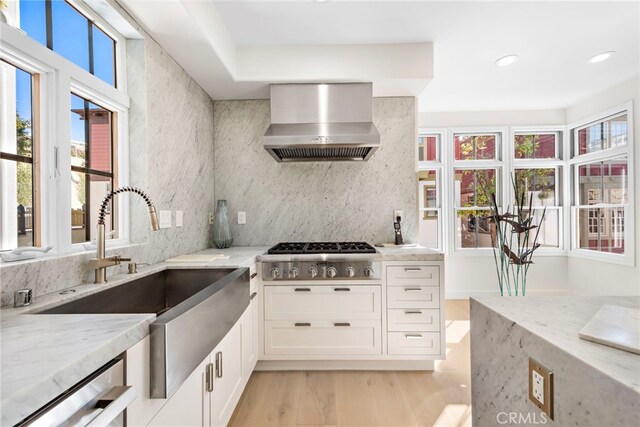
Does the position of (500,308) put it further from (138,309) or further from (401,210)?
(401,210)

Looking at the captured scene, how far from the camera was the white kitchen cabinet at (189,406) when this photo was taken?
1.03m

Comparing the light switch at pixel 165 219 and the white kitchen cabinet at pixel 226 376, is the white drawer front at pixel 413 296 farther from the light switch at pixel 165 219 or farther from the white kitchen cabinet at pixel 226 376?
the light switch at pixel 165 219

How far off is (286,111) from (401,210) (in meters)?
1.44

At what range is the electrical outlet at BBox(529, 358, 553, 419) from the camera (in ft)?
2.26

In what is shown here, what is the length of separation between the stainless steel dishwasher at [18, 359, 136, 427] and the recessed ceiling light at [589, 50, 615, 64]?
4.15m

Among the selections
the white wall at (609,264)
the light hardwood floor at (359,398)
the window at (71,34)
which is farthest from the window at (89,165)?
the white wall at (609,264)

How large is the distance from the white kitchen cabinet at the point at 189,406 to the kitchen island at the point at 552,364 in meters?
1.04

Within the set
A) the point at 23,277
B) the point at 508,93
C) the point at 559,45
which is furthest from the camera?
the point at 508,93

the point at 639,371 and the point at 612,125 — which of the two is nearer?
the point at 639,371

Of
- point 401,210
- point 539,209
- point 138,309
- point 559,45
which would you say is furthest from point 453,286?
point 138,309

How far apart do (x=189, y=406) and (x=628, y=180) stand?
4.76 metres

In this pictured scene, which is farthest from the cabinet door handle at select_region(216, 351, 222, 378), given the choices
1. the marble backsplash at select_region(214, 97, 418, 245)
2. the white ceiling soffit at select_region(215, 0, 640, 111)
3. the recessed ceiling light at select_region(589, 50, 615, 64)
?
the recessed ceiling light at select_region(589, 50, 615, 64)

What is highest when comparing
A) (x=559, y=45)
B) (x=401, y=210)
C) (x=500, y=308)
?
(x=559, y=45)

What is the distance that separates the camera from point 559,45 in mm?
2600
